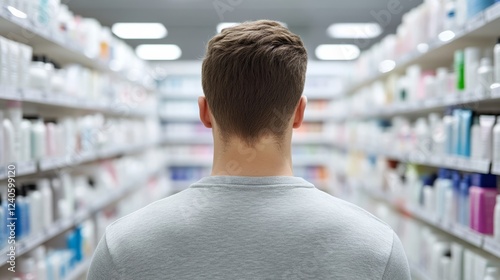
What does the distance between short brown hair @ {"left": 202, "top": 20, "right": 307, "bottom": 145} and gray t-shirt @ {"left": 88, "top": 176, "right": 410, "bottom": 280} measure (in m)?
0.13

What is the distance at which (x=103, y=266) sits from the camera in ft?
3.41

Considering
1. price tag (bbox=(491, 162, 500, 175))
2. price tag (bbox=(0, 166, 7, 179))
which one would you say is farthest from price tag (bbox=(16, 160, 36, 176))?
price tag (bbox=(491, 162, 500, 175))

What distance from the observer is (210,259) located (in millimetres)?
1000

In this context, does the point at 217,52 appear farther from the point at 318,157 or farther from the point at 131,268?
the point at 318,157

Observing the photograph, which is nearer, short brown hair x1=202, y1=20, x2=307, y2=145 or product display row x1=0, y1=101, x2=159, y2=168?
short brown hair x1=202, y1=20, x2=307, y2=145

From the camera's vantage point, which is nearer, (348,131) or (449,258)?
(449,258)

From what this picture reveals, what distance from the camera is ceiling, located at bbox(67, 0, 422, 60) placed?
761 cm

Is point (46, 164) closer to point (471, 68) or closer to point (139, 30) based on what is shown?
point (471, 68)

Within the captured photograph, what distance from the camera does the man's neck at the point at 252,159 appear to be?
1.07 m

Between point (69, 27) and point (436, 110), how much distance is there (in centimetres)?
299

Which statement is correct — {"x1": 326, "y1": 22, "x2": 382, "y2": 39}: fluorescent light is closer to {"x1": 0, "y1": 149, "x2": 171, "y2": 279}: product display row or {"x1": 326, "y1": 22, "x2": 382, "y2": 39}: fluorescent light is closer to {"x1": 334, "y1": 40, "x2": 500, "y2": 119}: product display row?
{"x1": 334, "y1": 40, "x2": 500, "y2": 119}: product display row

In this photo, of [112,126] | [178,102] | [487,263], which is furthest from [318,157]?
[487,263]

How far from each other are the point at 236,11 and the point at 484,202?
5.81 meters

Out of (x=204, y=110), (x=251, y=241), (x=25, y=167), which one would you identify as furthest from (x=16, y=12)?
(x=251, y=241)
